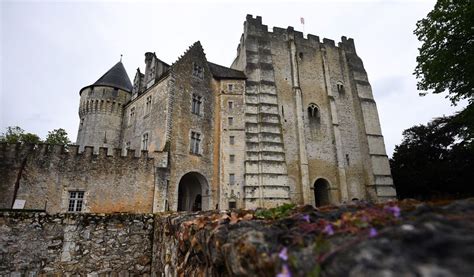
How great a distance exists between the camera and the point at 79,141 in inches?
1044

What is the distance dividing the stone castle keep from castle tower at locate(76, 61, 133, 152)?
11cm

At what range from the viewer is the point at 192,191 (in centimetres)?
2181

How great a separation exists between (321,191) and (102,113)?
23657 millimetres

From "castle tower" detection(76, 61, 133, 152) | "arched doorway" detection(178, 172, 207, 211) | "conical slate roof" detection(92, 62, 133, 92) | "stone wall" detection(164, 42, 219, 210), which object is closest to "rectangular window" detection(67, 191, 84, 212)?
"stone wall" detection(164, 42, 219, 210)

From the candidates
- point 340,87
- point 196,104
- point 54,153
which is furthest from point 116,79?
point 340,87

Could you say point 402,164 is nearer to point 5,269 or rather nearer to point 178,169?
point 178,169

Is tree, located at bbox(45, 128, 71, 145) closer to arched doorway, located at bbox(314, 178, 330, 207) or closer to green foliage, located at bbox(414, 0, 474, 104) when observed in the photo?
arched doorway, located at bbox(314, 178, 330, 207)

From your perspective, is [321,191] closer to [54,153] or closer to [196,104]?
[196,104]

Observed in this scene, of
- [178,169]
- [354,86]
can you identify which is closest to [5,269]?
[178,169]

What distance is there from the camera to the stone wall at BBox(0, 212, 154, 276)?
477cm

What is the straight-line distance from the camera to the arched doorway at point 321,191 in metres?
24.7

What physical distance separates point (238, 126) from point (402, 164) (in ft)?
67.1

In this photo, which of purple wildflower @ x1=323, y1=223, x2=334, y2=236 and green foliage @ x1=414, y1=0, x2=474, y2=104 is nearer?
purple wildflower @ x1=323, y1=223, x2=334, y2=236

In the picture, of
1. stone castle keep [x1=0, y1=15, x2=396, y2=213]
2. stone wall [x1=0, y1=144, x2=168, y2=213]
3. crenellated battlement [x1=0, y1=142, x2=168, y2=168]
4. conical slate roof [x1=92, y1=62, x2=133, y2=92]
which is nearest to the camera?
stone wall [x1=0, y1=144, x2=168, y2=213]
